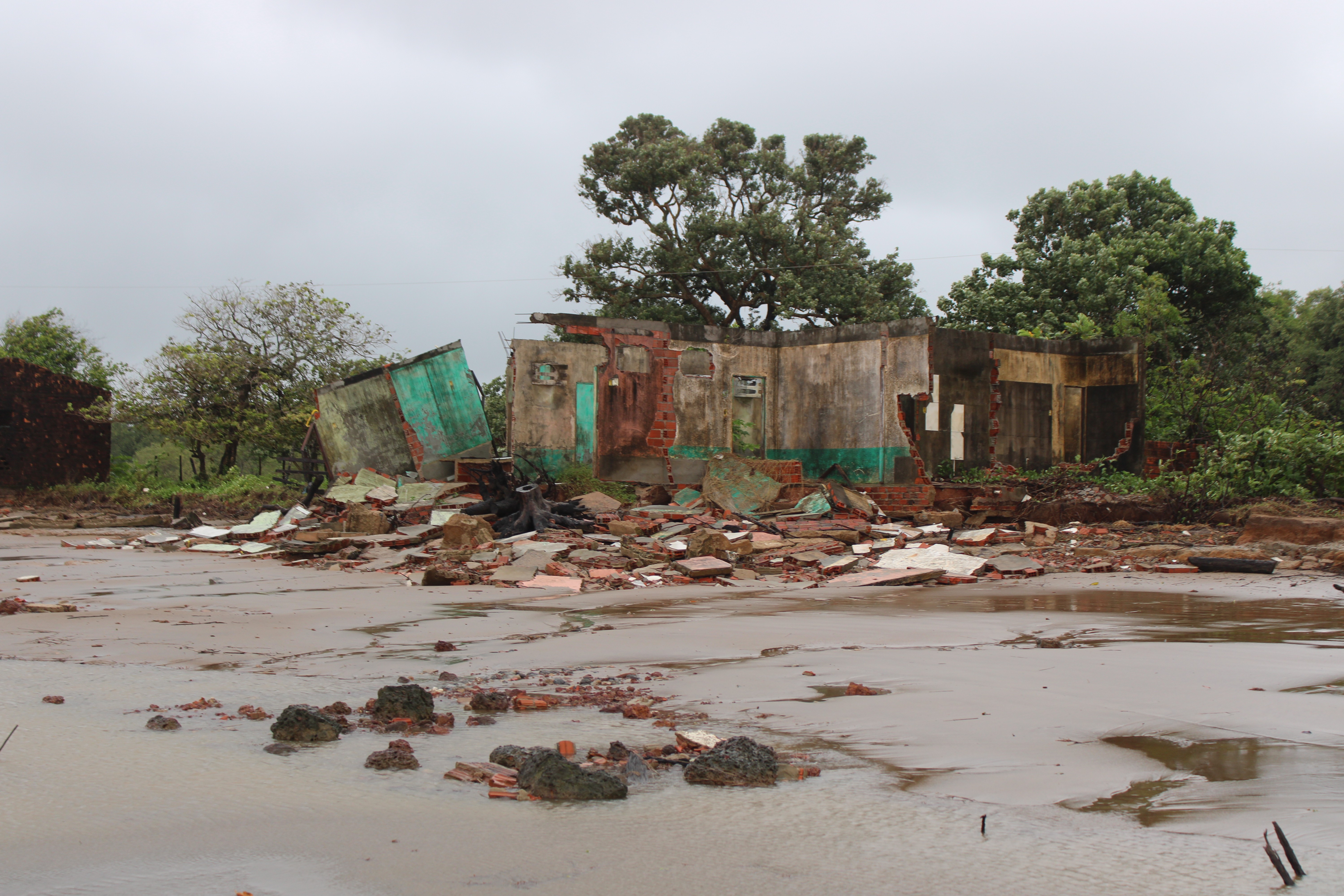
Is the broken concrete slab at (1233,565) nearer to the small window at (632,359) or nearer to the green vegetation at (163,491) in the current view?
the small window at (632,359)

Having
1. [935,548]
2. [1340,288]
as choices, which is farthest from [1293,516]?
[1340,288]

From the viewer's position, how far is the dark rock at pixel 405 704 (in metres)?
3.18

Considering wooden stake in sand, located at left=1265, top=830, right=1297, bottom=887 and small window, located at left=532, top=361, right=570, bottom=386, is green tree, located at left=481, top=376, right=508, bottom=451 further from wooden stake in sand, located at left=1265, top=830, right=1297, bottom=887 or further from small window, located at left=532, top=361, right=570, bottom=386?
wooden stake in sand, located at left=1265, top=830, right=1297, bottom=887

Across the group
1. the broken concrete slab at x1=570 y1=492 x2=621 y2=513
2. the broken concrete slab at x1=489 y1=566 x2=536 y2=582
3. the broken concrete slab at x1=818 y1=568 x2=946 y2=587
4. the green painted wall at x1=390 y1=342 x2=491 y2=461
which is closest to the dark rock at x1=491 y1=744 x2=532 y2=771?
the broken concrete slab at x1=489 y1=566 x2=536 y2=582

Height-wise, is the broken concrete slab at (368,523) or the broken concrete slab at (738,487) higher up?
the broken concrete slab at (738,487)

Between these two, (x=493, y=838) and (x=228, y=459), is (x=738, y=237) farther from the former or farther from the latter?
(x=493, y=838)

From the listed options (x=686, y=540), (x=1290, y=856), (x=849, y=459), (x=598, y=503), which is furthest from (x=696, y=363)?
(x=1290, y=856)

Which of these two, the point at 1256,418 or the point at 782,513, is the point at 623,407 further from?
the point at 1256,418

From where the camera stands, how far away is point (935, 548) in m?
9.80

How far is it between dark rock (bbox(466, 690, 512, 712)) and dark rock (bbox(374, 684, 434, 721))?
180 mm

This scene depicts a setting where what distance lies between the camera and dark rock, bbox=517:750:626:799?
95.0 inches

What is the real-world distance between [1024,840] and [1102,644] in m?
2.97

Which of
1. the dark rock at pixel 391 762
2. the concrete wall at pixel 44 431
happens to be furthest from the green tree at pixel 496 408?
the dark rock at pixel 391 762

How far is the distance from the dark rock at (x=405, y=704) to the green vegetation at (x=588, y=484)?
1258 cm
